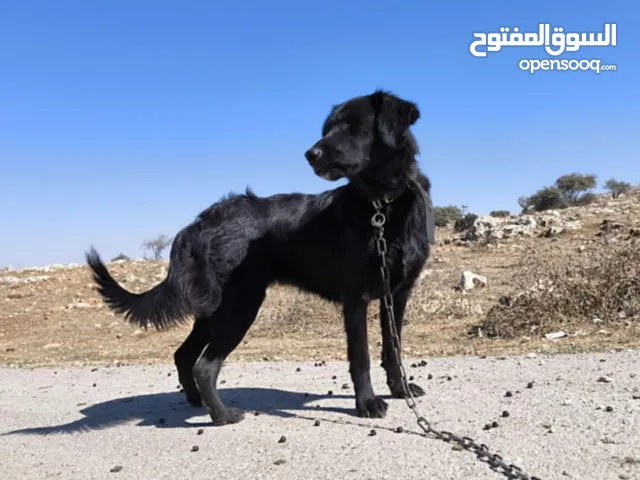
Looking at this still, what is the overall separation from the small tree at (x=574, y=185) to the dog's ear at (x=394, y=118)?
85.5 ft

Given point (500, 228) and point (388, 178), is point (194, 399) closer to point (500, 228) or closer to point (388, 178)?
point (388, 178)

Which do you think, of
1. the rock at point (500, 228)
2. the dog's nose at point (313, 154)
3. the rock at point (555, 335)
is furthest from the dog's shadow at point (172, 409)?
the rock at point (500, 228)

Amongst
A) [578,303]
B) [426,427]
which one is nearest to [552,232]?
[578,303]

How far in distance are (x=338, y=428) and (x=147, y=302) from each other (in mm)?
1834

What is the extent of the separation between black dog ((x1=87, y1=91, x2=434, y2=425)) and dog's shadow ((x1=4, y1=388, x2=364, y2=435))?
29 centimetres

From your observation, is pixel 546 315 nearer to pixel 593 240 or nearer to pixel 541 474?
pixel 541 474

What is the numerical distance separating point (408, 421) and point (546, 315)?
438 centimetres

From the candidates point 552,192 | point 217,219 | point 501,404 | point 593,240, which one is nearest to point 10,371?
point 217,219

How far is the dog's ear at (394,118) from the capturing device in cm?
485

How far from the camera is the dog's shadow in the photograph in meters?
5.27

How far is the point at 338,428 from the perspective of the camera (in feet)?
15.0

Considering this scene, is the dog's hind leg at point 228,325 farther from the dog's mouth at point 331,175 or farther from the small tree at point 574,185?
the small tree at point 574,185

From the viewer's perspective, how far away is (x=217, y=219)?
5.43 m

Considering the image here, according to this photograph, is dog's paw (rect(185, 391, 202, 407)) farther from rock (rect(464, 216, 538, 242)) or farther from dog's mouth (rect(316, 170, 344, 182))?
rock (rect(464, 216, 538, 242))
